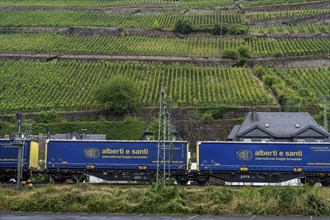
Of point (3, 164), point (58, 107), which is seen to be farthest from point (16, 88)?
point (3, 164)

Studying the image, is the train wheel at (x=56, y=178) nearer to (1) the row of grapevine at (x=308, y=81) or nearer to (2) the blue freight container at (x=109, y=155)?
(2) the blue freight container at (x=109, y=155)

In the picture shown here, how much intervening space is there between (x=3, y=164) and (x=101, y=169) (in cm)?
676

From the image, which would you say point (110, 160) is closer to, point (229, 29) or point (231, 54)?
point (231, 54)

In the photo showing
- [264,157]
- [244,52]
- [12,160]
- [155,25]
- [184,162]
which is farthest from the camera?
[155,25]

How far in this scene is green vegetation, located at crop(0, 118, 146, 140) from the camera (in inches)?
2416

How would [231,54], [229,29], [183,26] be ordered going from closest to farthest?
1. [231,54]
2. [183,26]
3. [229,29]

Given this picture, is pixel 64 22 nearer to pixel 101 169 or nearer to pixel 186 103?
pixel 186 103

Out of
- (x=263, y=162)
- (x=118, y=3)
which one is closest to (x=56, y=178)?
(x=263, y=162)

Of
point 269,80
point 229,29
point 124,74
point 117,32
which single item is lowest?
point 269,80

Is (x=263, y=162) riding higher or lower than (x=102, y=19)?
lower

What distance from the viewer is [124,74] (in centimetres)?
7906

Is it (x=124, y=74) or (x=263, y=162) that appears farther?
(x=124, y=74)

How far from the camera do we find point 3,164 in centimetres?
3856

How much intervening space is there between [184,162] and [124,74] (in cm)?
4235
